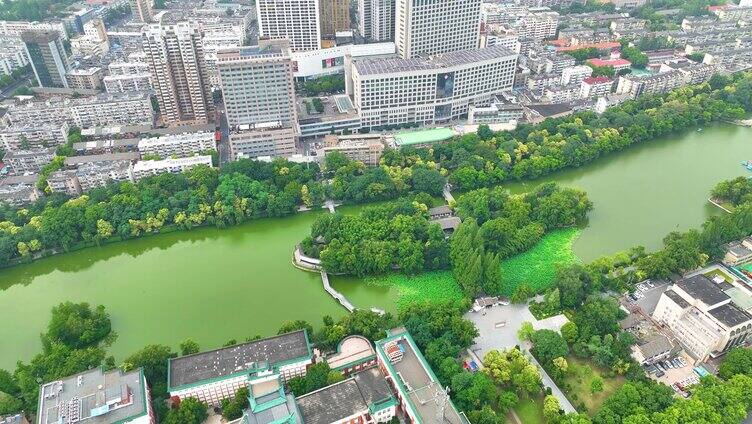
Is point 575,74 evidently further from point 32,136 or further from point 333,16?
point 32,136

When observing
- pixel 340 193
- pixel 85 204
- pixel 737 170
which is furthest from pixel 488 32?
pixel 85 204

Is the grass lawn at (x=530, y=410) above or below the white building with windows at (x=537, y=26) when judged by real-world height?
below

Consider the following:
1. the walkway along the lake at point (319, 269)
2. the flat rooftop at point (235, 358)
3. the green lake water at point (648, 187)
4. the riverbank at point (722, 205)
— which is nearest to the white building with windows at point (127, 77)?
the walkway along the lake at point (319, 269)

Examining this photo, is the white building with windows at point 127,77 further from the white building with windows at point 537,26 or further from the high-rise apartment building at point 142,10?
the white building with windows at point 537,26

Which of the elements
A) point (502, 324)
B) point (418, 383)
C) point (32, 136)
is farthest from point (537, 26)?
point (32, 136)

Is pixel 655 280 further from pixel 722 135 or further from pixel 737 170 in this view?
pixel 722 135
